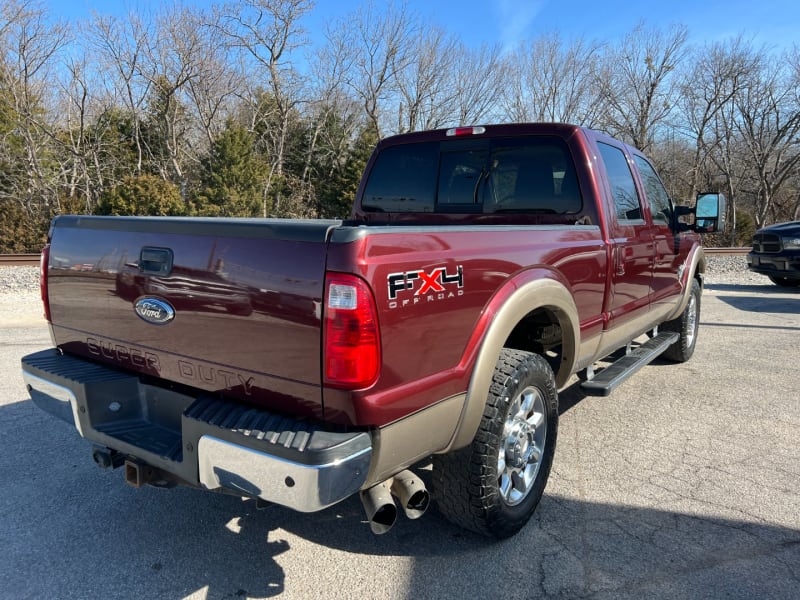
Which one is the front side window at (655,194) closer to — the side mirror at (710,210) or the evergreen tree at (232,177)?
the side mirror at (710,210)

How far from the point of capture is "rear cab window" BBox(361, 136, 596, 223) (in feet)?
12.0

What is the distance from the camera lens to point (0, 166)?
24094mm

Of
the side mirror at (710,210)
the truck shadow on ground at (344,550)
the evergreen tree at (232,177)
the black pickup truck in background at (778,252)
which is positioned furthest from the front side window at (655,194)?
the evergreen tree at (232,177)

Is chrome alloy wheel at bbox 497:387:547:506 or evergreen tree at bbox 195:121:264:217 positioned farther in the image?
evergreen tree at bbox 195:121:264:217

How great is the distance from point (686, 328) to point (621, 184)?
8.15 ft

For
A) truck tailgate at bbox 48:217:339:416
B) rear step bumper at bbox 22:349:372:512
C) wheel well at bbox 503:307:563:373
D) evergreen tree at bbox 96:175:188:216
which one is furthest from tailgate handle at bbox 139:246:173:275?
evergreen tree at bbox 96:175:188:216

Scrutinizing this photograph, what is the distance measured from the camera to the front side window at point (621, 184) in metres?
3.87

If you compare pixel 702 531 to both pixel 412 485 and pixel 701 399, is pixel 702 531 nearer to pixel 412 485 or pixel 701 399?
pixel 412 485

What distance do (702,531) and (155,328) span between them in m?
2.80

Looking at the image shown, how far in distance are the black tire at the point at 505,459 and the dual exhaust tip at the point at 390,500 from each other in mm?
257

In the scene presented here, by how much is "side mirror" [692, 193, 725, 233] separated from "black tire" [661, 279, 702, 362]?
72cm

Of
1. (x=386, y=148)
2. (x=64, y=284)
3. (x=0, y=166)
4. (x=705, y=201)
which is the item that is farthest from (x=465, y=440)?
(x=0, y=166)

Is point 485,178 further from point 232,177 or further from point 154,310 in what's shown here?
point 232,177

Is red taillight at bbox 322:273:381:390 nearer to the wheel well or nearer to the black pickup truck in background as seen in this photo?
the wheel well
